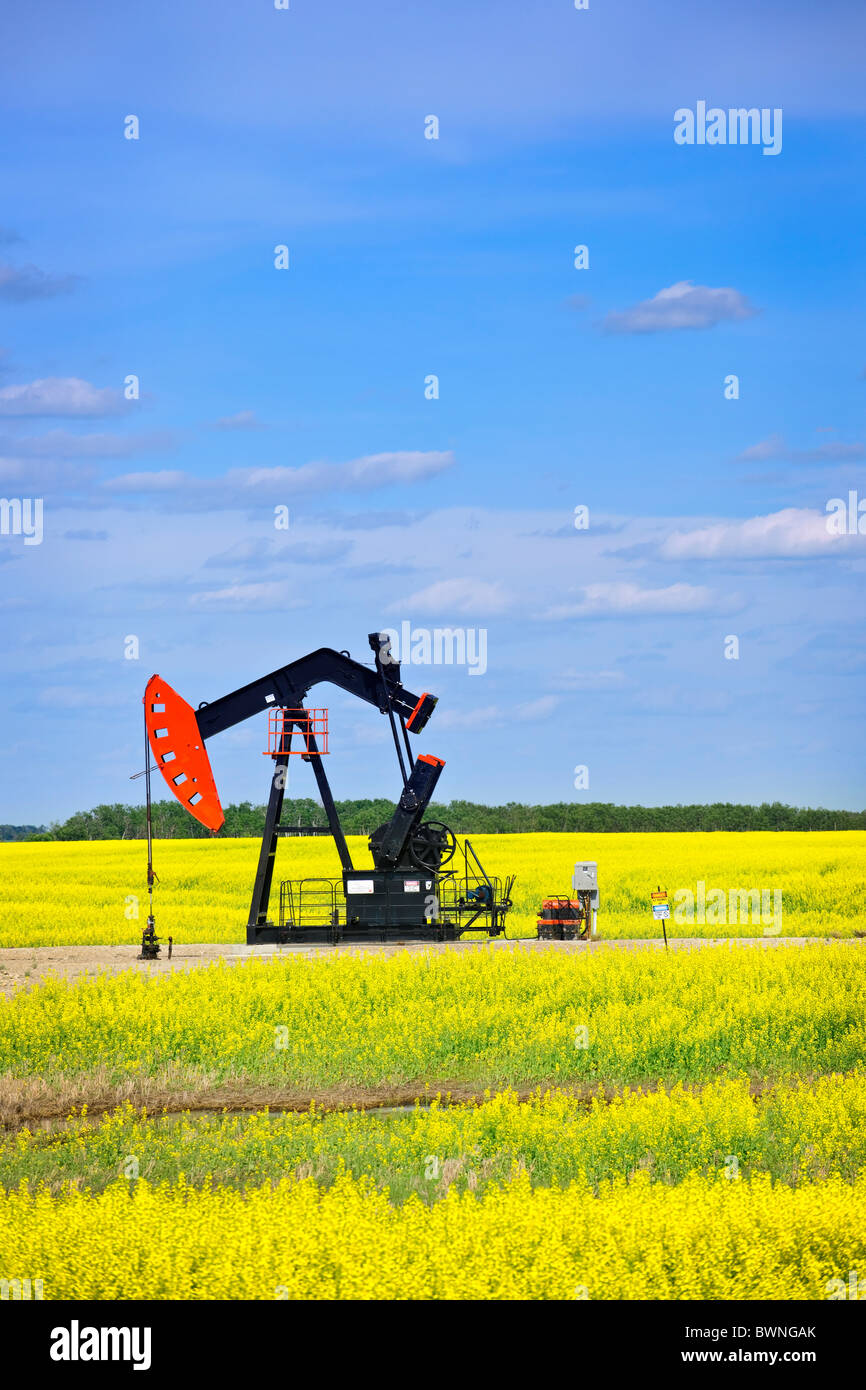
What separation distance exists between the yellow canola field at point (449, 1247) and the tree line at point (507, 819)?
5375 centimetres

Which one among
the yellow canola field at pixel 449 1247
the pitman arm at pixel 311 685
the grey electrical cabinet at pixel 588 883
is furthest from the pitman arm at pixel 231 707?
the yellow canola field at pixel 449 1247

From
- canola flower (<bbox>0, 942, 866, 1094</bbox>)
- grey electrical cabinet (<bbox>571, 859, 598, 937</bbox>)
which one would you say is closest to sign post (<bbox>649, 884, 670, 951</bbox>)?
grey electrical cabinet (<bbox>571, 859, 598, 937</bbox>)

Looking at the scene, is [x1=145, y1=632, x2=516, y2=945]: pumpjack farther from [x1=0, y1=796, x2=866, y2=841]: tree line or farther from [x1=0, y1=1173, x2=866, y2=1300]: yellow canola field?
[x1=0, y1=796, x2=866, y2=841]: tree line

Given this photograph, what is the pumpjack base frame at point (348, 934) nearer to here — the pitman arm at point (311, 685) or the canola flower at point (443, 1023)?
the pitman arm at point (311, 685)

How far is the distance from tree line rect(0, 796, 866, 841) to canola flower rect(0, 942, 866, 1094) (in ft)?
150

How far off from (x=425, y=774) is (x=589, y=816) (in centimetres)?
4801

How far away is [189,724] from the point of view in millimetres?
20312

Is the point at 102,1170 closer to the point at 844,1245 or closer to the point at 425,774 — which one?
the point at 844,1245

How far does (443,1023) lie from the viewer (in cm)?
1334

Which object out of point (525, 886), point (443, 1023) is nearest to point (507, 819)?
point (525, 886)

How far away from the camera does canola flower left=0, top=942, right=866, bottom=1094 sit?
1223 cm

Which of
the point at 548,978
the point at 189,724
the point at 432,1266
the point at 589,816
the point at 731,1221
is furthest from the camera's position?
the point at 589,816

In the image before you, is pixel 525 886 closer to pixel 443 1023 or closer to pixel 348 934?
pixel 348 934
